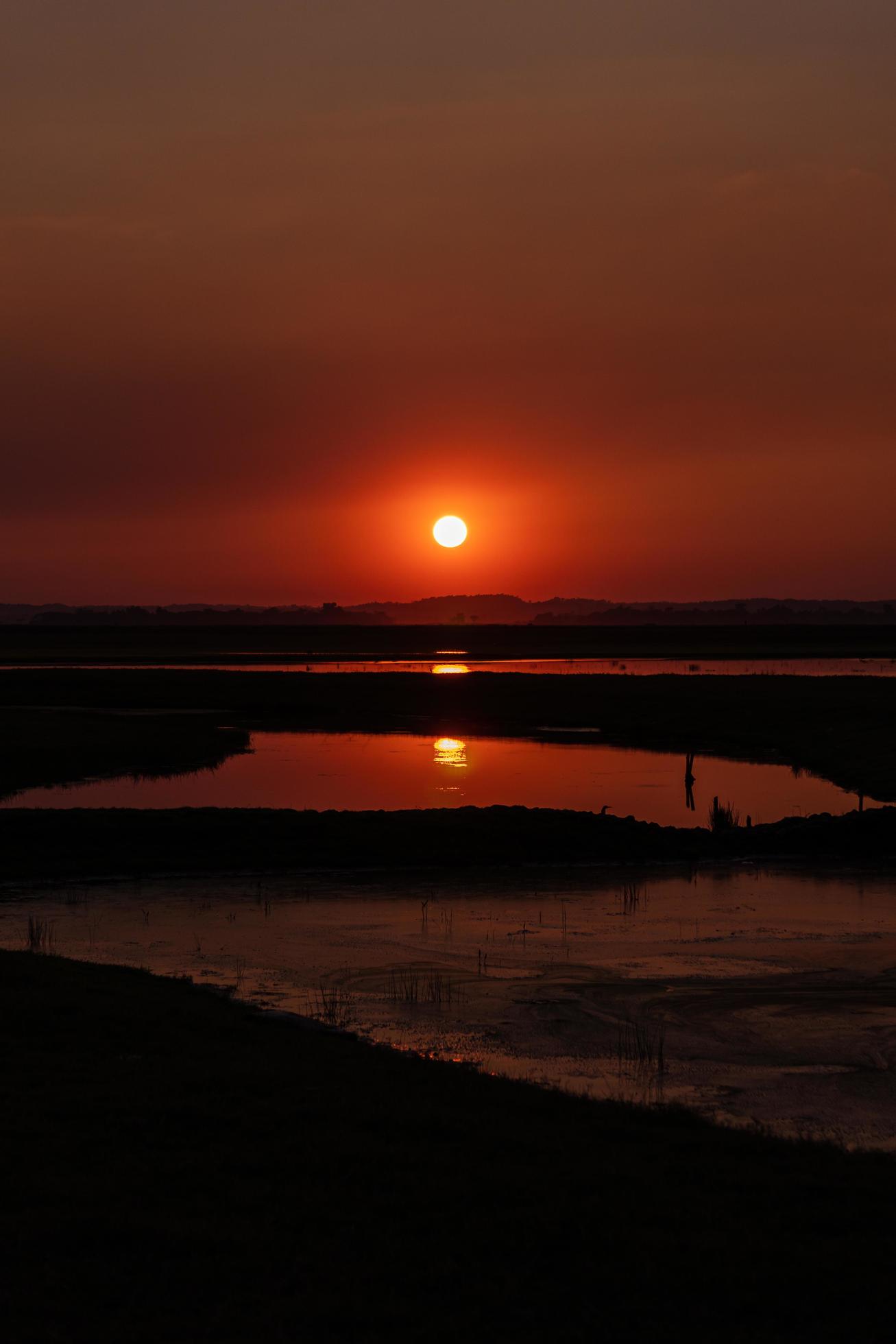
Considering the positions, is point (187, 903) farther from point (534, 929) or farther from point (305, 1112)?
point (305, 1112)

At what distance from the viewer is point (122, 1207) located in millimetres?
10500

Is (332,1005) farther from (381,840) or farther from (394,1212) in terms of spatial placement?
(381,840)

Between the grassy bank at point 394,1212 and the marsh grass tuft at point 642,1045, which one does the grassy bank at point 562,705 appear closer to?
the marsh grass tuft at point 642,1045

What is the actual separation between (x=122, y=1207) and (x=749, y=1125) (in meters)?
7.15

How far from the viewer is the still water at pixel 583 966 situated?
16.7m

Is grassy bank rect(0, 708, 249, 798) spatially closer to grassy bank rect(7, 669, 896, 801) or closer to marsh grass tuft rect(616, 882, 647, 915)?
grassy bank rect(7, 669, 896, 801)

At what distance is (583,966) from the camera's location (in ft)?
74.9

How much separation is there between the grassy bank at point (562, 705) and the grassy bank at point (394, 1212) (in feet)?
126

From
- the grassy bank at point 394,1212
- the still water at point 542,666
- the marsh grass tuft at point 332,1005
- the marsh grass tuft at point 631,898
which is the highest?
the still water at point 542,666

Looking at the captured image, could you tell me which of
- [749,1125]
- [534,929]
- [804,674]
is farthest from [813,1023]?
[804,674]

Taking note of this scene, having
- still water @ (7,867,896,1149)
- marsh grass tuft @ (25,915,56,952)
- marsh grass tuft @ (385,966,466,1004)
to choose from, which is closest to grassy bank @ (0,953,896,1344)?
still water @ (7,867,896,1149)

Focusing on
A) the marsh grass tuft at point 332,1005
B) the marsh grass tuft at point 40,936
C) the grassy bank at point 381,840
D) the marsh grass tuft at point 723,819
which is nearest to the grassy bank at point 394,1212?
the marsh grass tuft at point 332,1005

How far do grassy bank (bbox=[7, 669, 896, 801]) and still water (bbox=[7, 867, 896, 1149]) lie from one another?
2244cm

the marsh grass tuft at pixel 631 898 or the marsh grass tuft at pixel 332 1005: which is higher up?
the marsh grass tuft at pixel 332 1005
